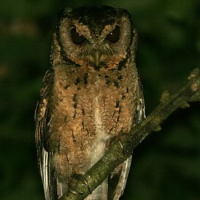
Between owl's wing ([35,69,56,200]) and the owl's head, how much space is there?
0.16m

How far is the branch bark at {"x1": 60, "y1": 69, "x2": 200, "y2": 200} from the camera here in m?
3.39

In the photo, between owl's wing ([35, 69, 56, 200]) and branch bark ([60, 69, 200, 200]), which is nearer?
branch bark ([60, 69, 200, 200])

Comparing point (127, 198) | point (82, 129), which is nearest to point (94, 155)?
point (82, 129)

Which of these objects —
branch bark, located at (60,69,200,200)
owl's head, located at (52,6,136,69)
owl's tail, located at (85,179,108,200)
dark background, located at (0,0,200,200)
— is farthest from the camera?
dark background, located at (0,0,200,200)

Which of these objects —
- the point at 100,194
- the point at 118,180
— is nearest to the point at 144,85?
the point at 118,180

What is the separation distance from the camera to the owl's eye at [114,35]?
4.22m

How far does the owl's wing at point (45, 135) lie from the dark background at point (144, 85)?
63 centimetres

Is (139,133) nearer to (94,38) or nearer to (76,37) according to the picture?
(94,38)

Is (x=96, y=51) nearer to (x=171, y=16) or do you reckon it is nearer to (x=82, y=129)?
(x=82, y=129)

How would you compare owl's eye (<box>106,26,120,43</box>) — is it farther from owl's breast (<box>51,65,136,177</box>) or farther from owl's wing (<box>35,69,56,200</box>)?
owl's wing (<box>35,69,56,200</box>)

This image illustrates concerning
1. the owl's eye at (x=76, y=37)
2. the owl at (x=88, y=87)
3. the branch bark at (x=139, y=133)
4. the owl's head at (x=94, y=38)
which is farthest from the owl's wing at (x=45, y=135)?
the branch bark at (x=139, y=133)

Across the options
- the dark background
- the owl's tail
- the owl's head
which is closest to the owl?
the owl's head

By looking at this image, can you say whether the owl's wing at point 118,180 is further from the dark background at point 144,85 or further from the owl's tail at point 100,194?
the dark background at point 144,85

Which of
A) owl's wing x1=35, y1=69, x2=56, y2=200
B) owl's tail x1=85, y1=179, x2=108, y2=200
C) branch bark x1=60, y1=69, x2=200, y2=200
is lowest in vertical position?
owl's tail x1=85, y1=179, x2=108, y2=200
